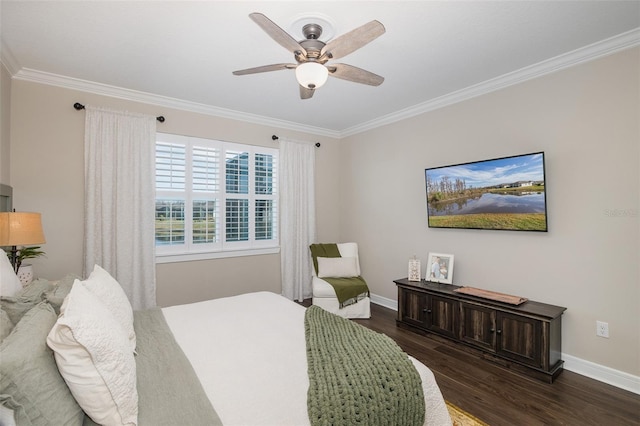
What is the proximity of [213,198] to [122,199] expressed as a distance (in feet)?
3.44

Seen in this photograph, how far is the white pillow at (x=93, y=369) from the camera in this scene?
1.10 metres

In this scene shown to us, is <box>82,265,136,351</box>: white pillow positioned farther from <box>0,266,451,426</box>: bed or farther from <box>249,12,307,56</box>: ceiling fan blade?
<box>249,12,307,56</box>: ceiling fan blade

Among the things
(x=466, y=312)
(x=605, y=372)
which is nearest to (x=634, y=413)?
(x=605, y=372)

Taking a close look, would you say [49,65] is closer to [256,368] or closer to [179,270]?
[179,270]

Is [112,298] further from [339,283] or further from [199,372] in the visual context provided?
[339,283]

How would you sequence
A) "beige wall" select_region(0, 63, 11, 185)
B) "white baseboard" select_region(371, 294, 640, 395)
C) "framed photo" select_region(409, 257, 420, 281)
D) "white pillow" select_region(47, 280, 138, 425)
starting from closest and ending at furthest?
"white pillow" select_region(47, 280, 138, 425)
"white baseboard" select_region(371, 294, 640, 395)
"beige wall" select_region(0, 63, 11, 185)
"framed photo" select_region(409, 257, 420, 281)

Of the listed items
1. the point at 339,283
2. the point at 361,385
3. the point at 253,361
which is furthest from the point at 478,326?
the point at 253,361

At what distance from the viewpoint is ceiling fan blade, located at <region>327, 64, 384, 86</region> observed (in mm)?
2104

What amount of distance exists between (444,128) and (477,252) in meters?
1.50

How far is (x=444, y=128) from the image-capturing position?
3.74 m

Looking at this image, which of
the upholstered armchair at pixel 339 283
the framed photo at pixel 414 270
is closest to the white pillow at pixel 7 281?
the upholstered armchair at pixel 339 283

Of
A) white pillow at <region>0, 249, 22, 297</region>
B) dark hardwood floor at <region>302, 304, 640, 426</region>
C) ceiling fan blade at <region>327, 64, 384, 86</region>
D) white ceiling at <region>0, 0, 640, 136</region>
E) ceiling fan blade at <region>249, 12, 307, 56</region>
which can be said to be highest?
white ceiling at <region>0, 0, 640, 136</region>

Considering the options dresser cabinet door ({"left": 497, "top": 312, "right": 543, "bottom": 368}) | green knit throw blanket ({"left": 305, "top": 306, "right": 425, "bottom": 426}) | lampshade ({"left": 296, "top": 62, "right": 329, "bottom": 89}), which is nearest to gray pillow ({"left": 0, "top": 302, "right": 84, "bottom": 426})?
green knit throw blanket ({"left": 305, "top": 306, "right": 425, "bottom": 426})

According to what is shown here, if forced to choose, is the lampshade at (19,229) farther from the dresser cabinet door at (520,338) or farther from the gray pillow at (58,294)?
the dresser cabinet door at (520,338)
